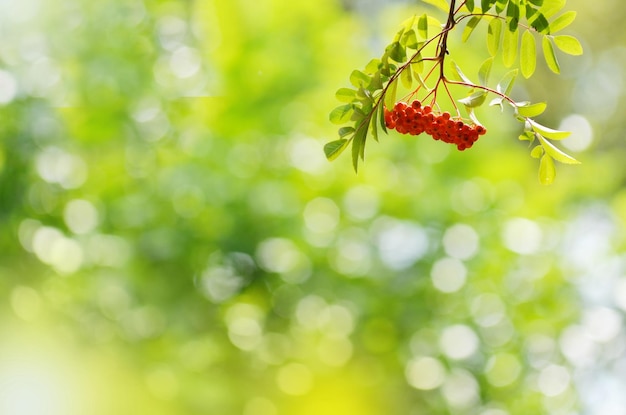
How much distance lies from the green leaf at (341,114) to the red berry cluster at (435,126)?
29 mm

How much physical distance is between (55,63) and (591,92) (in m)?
1.60

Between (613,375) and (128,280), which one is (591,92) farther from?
(128,280)

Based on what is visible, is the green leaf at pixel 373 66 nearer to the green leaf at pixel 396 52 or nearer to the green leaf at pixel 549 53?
the green leaf at pixel 396 52

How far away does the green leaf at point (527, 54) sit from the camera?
56cm

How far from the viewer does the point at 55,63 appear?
1660mm

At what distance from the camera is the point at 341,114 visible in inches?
21.5

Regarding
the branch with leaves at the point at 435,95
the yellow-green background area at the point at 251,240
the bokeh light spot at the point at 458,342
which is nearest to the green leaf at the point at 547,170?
the branch with leaves at the point at 435,95

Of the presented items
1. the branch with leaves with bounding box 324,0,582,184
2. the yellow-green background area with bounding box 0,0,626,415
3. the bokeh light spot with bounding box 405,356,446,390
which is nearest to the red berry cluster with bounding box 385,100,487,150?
the branch with leaves with bounding box 324,0,582,184

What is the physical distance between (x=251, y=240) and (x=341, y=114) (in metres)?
1.06

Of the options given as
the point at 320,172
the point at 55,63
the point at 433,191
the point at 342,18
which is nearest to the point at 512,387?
the point at 433,191

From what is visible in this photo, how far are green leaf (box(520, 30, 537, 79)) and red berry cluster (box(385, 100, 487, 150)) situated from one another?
A: 56 mm

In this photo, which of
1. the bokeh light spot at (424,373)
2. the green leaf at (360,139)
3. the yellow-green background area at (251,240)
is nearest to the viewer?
the green leaf at (360,139)

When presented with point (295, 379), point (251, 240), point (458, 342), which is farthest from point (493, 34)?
point (295, 379)

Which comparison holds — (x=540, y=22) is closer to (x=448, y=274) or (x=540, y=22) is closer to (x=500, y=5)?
(x=500, y=5)
